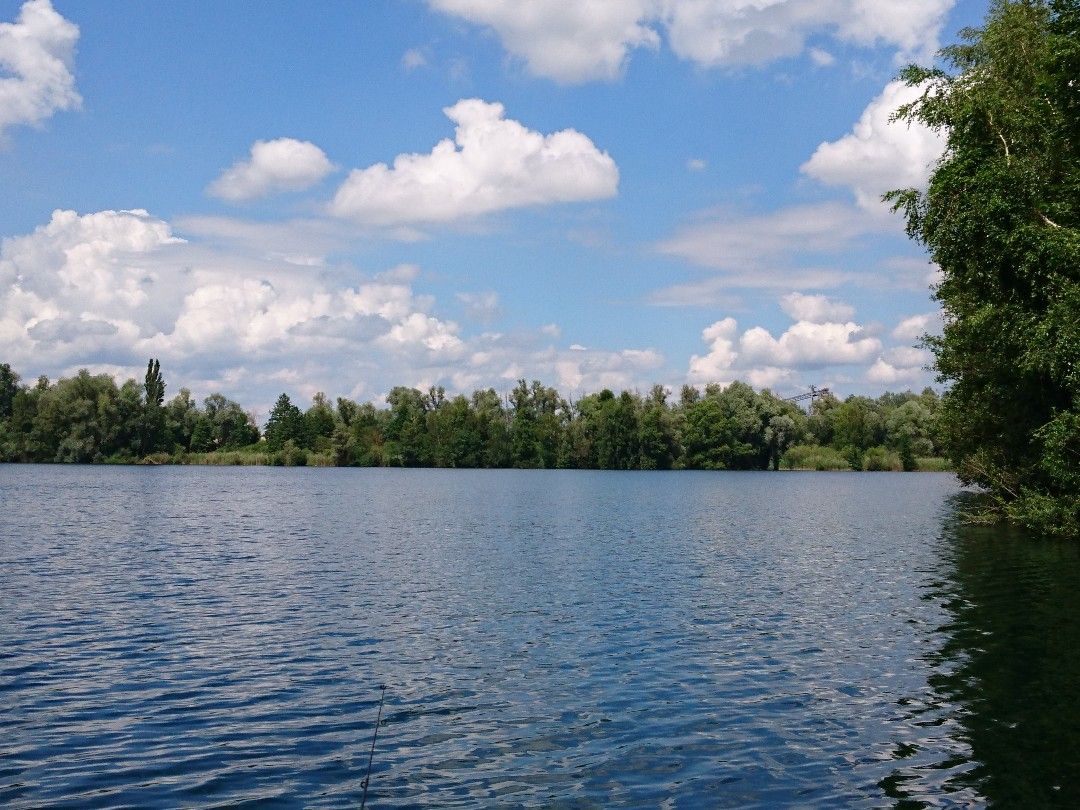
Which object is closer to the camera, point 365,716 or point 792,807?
point 792,807

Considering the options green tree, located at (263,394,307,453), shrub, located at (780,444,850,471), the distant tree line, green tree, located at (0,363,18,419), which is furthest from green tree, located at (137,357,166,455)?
shrub, located at (780,444,850,471)

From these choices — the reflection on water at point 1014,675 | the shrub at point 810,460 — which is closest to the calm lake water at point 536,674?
the reflection on water at point 1014,675

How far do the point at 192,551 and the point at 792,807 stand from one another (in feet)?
107

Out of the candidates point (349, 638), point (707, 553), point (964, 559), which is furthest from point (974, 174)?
point (349, 638)

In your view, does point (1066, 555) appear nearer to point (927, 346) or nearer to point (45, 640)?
point (927, 346)

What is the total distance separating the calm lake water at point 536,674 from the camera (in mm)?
13227

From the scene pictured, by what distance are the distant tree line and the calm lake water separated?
128 metres

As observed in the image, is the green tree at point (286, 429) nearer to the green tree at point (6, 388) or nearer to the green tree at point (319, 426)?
the green tree at point (319, 426)

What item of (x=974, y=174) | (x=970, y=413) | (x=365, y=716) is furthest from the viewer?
(x=970, y=413)

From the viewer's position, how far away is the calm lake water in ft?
43.4

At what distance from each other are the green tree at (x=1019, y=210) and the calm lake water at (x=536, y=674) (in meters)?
6.05

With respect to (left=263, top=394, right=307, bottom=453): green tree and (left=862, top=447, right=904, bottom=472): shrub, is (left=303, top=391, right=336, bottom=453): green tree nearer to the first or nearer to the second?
(left=263, top=394, right=307, bottom=453): green tree

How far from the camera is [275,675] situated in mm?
19047

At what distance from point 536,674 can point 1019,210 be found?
2473 centimetres
